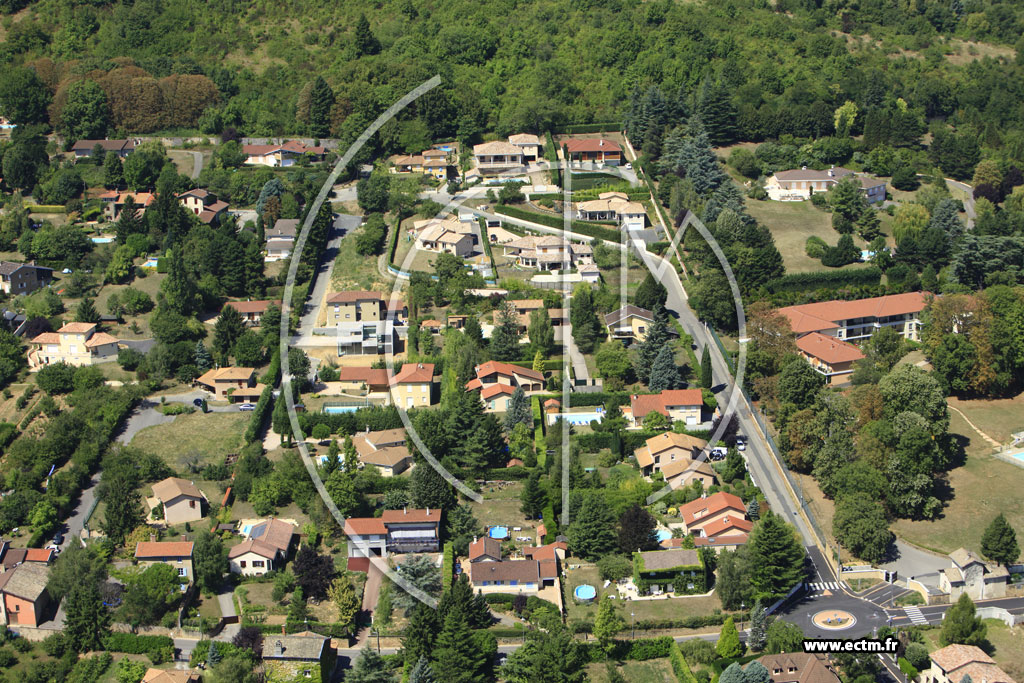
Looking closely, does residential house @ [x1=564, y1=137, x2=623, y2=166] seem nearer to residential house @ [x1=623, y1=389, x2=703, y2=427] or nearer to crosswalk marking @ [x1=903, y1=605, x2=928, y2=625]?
residential house @ [x1=623, y1=389, x2=703, y2=427]

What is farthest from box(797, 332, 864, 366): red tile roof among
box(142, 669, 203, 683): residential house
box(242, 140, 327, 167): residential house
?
box(242, 140, 327, 167): residential house

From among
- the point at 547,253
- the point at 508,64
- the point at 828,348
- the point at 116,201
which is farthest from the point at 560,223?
the point at 116,201

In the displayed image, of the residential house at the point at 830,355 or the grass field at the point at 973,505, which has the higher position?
the residential house at the point at 830,355

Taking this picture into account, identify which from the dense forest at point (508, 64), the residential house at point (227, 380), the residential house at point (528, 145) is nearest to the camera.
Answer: the residential house at point (227, 380)

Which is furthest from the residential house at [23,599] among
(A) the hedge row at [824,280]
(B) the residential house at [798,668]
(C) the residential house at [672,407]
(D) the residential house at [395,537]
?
(A) the hedge row at [824,280]

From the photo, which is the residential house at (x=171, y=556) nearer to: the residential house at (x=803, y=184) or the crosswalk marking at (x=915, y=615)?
the crosswalk marking at (x=915, y=615)

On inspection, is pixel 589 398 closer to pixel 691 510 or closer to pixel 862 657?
pixel 691 510

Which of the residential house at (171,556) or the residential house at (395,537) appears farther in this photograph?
the residential house at (395,537)
